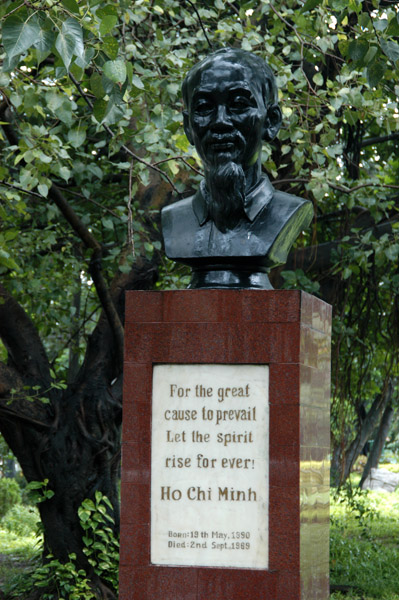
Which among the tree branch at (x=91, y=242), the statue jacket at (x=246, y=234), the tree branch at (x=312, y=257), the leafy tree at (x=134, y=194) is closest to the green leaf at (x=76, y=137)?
the leafy tree at (x=134, y=194)

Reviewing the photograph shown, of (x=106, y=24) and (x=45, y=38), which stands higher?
(x=106, y=24)

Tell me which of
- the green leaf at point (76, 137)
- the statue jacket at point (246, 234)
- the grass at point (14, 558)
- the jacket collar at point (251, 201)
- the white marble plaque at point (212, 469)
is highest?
the green leaf at point (76, 137)

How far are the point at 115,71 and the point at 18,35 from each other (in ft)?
1.70

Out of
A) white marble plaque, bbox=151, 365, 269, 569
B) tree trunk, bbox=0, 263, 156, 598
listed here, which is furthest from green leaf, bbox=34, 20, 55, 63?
tree trunk, bbox=0, 263, 156, 598

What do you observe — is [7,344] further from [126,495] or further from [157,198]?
[126,495]

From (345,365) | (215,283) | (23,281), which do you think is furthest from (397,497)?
(215,283)

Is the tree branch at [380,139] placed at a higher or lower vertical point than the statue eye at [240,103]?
higher

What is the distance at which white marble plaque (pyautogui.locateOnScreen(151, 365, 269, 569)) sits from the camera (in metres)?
3.86

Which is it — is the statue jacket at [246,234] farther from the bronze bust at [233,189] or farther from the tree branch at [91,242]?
the tree branch at [91,242]

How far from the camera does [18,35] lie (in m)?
3.28

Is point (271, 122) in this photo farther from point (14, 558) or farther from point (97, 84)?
point (14, 558)

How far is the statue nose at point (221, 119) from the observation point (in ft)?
13.4

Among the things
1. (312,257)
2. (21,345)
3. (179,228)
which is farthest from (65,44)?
(312,257)

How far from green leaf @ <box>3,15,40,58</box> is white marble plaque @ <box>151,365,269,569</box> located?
147 cm
